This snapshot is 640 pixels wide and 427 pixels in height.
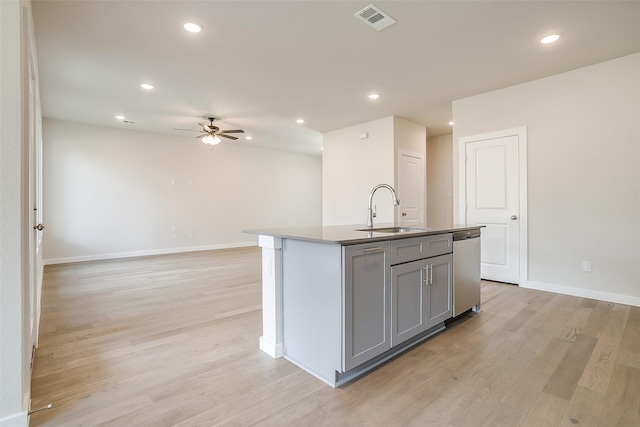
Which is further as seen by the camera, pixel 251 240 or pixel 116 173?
pixel 251 240

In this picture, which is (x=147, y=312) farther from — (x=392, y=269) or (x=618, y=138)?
(x=618, y=138)

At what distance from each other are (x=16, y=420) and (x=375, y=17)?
3380 millimetres

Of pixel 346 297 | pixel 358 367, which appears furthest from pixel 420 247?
pixel 358 367

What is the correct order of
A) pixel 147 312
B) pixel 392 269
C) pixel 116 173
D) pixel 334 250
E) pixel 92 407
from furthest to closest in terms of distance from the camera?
pixel 116 173 → pixel 147 312 → pixel 392 269 → pixel 334 250 → pixel 92 407

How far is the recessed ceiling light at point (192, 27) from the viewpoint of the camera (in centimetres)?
263

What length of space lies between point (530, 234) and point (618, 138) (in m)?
1.35

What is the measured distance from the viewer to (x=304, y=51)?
3.13m

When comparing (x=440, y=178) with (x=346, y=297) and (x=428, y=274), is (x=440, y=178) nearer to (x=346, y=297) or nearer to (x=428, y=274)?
(x=428, y=274)

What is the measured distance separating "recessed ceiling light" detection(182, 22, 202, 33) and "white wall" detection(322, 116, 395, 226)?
11.8 feet

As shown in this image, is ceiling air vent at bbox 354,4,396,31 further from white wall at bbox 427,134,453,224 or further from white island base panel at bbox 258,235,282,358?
white wall at bbox 427,134,453,224

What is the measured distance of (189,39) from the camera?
9.45 feet

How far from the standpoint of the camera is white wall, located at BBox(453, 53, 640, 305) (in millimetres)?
3238

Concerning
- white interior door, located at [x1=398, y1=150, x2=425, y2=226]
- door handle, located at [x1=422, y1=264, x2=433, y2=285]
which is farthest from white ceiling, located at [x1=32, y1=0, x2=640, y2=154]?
door handle, located at [x1=422, y1=264, x2=433, y2=285]

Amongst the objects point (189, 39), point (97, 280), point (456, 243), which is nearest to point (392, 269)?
point (456, 243)
